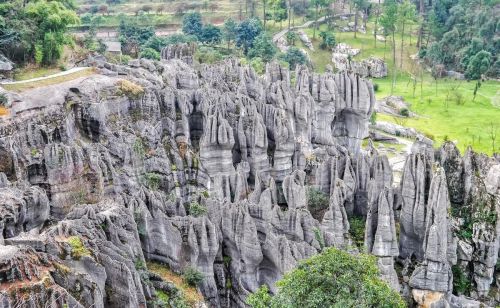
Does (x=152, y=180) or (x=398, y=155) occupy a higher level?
(x=152, y=180)

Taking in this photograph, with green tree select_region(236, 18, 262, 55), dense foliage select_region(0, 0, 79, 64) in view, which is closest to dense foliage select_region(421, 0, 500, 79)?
green tree select_region(236, 18, 262, 55)

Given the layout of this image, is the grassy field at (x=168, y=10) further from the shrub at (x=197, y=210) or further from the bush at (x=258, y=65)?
the shrub at (x=197, y=210)

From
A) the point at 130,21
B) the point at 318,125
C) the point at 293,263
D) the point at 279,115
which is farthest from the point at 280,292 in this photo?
the point at 130,21

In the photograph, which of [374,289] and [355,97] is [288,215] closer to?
[374,289]

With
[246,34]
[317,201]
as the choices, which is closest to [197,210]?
[317,201]

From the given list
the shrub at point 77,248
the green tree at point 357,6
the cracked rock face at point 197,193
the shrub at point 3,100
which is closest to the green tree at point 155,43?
the cracked rock face at point 197,193

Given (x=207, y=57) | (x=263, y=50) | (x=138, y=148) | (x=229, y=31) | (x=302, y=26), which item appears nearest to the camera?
(x=138, y=148)

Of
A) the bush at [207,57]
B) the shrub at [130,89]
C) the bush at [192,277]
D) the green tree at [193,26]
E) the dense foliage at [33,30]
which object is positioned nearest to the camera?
the bush at [192,277]

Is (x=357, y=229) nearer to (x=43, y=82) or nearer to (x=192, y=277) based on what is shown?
(x=192, y=277)
